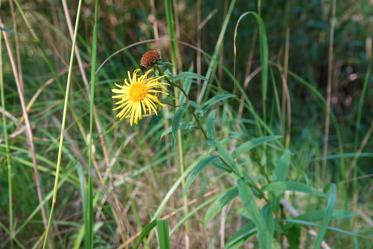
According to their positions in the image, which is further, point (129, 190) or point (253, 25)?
point (253, 25)

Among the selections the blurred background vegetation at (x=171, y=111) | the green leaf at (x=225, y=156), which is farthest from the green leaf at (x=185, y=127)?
the blurred background vegetation at (x=171, y=111)

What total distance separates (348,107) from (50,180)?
164 centimetres

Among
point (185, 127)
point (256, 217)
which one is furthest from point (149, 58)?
point (256, 217)

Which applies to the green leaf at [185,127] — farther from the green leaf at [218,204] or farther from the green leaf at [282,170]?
the green leaf at [282,170]

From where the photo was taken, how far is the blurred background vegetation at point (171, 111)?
1.71m

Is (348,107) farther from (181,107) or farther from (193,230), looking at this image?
(181,107)

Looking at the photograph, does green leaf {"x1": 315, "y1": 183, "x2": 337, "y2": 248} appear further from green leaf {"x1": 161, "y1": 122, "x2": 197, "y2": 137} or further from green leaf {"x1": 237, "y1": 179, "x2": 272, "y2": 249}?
green leaf {"x1": 161, "y1": 122, "x2": 197, "y2": 137}

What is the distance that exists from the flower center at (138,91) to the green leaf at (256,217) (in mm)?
282

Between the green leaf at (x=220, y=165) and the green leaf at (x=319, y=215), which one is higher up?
the green leaf at (x=220, y=165)

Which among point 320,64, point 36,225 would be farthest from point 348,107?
point 36,225

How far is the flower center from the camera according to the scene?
107cm

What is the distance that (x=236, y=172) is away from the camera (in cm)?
120

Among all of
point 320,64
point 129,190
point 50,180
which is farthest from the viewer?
point 320,64

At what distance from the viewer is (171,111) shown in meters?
2.04
